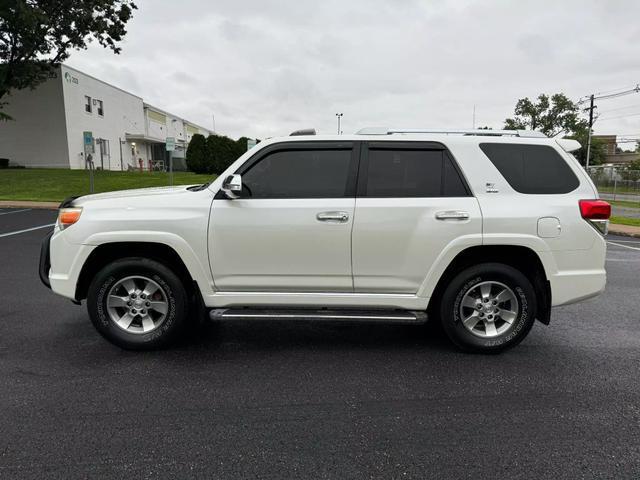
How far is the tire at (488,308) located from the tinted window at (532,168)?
74 cm

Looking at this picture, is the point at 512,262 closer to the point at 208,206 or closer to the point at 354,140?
the point at 354,140

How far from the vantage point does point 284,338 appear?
4.33 metres

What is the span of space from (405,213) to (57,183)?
2429 centimetres

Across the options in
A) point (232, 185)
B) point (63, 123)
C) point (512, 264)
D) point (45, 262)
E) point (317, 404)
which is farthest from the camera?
point (63, 123)

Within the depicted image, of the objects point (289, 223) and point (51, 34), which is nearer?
point (289, 223)

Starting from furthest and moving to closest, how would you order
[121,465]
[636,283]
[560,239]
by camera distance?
[636,283] → [560,239] → [121,465]

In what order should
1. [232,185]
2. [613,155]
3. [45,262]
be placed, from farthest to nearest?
[613,155]
[45,262]
[232,185]

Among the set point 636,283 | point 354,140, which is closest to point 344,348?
point 354,140

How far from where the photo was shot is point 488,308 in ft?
12.7

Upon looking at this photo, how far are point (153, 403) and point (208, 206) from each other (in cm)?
159

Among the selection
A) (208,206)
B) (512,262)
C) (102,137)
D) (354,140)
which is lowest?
(512,262)

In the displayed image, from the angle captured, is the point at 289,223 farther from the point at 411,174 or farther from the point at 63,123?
the point at 63,123

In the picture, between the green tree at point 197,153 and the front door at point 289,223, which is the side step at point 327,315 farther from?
the green tree at point 197,153

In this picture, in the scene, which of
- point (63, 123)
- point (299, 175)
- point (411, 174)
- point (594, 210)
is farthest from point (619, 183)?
point (63, 123)
